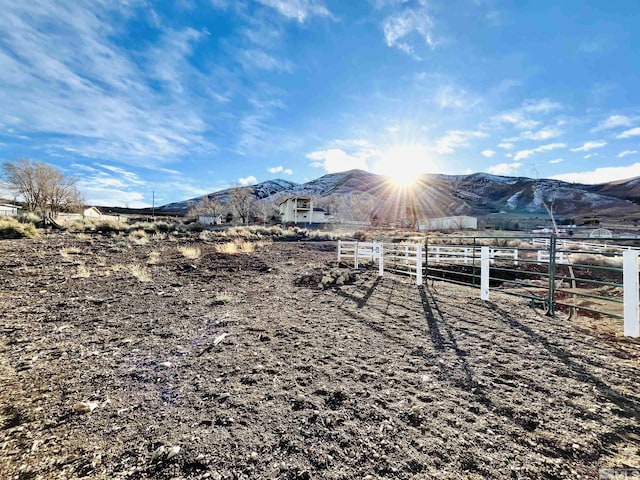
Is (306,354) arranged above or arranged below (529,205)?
below

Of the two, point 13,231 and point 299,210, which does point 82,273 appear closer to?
point 13,231

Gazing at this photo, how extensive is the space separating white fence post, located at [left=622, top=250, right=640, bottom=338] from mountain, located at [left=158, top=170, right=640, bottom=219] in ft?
293

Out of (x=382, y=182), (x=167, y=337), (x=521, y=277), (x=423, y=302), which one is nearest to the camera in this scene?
(x=167, y=337)

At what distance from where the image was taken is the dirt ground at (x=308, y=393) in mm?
1966

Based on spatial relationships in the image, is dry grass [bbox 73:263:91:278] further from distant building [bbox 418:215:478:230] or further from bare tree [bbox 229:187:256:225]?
distant building [bbox 418:215:478:230]

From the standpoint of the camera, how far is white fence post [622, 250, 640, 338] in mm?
4078

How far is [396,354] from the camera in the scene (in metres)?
3.72

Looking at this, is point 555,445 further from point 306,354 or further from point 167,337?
point 167,337

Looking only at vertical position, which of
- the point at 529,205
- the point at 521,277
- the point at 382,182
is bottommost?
the point at 521,277

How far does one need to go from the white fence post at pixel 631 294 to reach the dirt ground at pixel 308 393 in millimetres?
231

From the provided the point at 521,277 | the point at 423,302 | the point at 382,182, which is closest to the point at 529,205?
the point at 382,182

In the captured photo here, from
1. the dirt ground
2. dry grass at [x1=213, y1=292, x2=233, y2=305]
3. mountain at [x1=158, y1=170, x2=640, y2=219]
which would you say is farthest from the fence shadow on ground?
mountain at [x1=158, y1=170, x2=640, y2=219]

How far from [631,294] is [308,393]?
4.86 meters

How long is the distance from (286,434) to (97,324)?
4.14m
